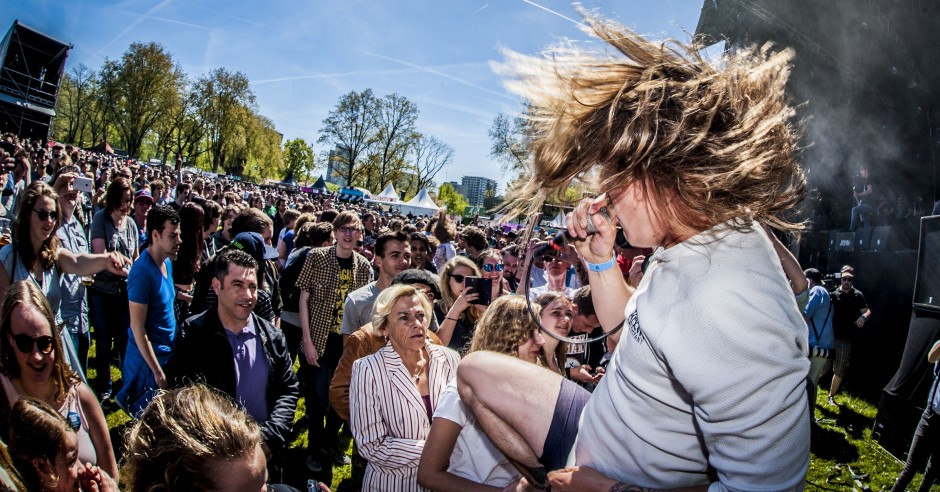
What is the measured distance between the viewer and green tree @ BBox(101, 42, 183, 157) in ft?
131

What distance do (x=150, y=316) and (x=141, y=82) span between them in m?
47.1

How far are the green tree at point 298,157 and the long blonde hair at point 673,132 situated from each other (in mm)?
90040

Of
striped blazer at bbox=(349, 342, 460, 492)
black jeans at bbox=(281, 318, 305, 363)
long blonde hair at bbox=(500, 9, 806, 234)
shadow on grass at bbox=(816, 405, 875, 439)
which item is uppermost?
long blonde hair at bbox=(500, 9, 806, 234)

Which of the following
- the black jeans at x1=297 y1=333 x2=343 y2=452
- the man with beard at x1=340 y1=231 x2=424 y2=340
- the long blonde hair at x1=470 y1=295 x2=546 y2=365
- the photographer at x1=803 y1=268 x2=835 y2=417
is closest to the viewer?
the long blonde hair at x1=470 y1=295 x2=546 y2=365

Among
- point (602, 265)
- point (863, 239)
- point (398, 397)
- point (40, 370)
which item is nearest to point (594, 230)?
point (602, 265)

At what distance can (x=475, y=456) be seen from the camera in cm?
239

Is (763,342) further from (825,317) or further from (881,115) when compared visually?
(881,115)

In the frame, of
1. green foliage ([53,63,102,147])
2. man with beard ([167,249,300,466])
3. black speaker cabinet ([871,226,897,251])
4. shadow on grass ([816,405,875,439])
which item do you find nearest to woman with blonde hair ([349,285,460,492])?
man with beard ([167,249,300,466])

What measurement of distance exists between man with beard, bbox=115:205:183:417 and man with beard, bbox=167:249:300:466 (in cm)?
55

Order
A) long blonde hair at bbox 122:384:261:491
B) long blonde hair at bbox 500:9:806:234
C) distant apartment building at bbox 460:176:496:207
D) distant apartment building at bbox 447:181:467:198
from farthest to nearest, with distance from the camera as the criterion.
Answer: distant apartment building at bbox 460:176:496:207
distant apartment building at bbox 447:181:467:198
long blonde hair at bbox 122:384:261:491
long blonde hair at bbox 500:9:806:234

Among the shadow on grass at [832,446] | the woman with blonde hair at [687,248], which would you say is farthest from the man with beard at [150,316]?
the shadow on grass at [832,446]

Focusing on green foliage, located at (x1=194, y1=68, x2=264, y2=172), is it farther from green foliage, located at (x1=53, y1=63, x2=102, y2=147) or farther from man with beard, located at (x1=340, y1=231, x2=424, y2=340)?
man with beard, located at (x1=340, y1=231, x2=424, y2=340)

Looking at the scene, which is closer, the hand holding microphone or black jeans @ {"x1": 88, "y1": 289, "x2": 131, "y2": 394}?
the hand holding microphone

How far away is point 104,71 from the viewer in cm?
3975
